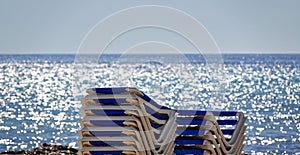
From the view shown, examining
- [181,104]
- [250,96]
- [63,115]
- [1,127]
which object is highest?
[250,96]

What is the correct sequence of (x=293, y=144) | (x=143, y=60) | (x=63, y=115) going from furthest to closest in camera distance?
1. (x=143, y=60)
2. (x=63, y=115)
3. (x=293, y=144)

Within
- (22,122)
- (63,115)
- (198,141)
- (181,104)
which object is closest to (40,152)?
(198,141)

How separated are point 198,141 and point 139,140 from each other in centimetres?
106

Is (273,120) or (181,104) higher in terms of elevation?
(181,104)

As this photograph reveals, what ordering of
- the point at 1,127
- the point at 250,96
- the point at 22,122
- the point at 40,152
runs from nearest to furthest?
1. the point at 40,152
2. the point at 1,127
3. the point at 22,122
4. the point at 250,96

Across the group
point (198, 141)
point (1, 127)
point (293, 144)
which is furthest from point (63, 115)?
point (198, 141)

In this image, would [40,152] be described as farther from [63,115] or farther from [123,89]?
[63,115]

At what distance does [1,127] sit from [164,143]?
2245 centimetres

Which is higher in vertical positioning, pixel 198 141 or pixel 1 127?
pixel 1 127

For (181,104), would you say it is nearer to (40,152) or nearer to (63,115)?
(63,115)

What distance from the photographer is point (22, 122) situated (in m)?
35.1

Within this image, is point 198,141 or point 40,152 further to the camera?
point 40,152

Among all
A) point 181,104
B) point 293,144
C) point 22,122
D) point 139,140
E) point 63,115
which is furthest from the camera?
point 181,104

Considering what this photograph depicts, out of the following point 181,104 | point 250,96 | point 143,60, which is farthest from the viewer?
point 143,60
